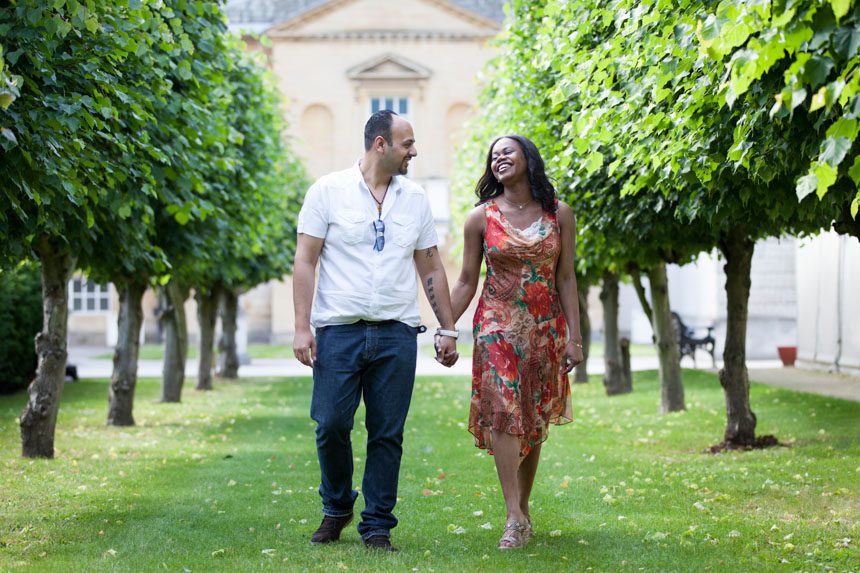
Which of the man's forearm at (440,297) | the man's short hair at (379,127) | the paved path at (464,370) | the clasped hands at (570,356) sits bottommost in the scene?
the paved path at (464,370)

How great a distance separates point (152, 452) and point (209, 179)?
370cm

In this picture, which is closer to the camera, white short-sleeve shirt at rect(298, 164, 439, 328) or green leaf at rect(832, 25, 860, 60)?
green leaf at rect(832, 25, 860, 60)

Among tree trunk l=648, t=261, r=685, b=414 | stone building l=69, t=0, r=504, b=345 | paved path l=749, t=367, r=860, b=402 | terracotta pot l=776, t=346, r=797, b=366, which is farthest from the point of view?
stone building l=69, t=0, r=504, b=345

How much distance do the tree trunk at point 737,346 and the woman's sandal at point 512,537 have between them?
6586 millimetres

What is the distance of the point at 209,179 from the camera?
595 inches

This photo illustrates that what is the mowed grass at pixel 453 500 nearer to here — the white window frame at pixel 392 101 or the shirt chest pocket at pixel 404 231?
the shirt chest pocket at pixel 404 231

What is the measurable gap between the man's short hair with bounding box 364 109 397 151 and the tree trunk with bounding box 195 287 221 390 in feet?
62.3

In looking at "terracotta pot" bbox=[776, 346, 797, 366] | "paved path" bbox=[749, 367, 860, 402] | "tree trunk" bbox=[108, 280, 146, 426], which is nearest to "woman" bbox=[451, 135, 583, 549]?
"tree trunk" bbox=[108, 280, 146, 426]

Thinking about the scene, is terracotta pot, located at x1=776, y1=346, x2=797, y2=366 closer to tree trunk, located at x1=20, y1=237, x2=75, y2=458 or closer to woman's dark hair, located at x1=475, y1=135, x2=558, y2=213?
tree trunk, located at x1=20, y1=237, x2=75, y2=458

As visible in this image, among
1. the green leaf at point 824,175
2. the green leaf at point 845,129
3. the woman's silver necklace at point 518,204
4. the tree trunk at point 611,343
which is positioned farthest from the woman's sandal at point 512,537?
the tree trunk at point 611,343

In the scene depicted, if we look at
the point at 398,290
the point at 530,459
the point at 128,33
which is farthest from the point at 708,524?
the point at 128,33

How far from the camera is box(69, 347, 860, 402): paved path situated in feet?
67.9

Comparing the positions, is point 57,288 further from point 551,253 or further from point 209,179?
point 551,253

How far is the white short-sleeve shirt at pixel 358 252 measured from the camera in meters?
6.37
